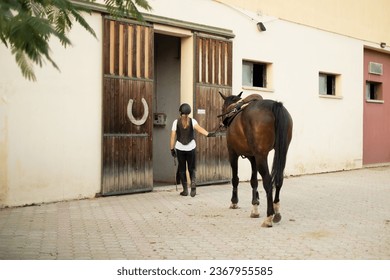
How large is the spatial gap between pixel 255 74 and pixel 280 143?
6.64 metres

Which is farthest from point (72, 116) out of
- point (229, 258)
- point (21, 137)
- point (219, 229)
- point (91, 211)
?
point (229, 258)

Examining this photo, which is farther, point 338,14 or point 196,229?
point 338,14

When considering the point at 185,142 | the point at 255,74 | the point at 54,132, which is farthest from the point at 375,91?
the point at 54,132

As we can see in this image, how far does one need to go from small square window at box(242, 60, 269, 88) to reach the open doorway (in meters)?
1.76

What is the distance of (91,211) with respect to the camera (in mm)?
7457

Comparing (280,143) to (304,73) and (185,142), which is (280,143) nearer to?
(185,142)

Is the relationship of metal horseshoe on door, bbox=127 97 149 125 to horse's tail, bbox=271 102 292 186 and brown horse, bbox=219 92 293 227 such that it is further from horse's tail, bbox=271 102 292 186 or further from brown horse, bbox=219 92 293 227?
horse's tail, bbox=271 102 292 186

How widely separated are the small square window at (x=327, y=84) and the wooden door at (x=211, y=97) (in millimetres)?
4273

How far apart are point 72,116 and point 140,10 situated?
17.6 feet

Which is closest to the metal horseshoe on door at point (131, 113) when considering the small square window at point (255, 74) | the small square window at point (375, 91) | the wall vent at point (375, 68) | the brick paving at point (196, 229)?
the brick paving at point (196, 229)

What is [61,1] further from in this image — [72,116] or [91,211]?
[72,116]

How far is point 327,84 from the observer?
14.8 m

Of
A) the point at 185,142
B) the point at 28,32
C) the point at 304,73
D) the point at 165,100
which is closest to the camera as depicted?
the point at 28,32

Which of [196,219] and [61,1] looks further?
[196,219]
